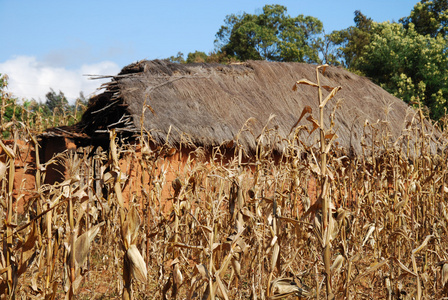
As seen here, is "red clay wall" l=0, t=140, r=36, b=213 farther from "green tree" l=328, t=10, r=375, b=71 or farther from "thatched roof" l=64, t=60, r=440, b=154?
"green tree" l=328, t=10, r=375, b=71

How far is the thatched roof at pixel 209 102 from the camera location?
7688mm

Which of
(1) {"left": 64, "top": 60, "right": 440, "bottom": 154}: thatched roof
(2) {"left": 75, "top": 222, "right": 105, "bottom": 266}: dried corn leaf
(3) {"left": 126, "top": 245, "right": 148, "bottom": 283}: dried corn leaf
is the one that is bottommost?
(3) {"left": 126, "top": 245, "right": 148, "bottom": 283}: dried corn leaf

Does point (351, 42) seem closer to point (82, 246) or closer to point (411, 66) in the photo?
point (411, 66)

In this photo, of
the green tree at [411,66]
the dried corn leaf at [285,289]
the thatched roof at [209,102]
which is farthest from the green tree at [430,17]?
the dried corn leaf at [285,289]

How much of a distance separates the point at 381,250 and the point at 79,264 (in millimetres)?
2509

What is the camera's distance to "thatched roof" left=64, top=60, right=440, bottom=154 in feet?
25.2

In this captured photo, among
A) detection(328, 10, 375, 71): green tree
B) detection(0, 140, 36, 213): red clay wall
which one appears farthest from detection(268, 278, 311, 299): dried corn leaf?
detection(328, 10, 375, 71): green tree

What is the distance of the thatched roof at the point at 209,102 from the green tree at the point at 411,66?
17.2ft

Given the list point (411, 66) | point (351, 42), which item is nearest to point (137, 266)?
point (411, 66)

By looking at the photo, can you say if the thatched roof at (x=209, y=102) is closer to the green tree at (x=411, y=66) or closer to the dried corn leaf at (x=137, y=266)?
the dried corn leaf at (x=137, y=266)

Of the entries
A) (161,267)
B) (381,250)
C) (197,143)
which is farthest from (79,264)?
(197,143)

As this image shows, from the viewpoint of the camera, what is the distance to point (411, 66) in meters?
17.1

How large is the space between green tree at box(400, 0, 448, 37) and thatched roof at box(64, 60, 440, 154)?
9884 mm

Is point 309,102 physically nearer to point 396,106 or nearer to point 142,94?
point 396,106
